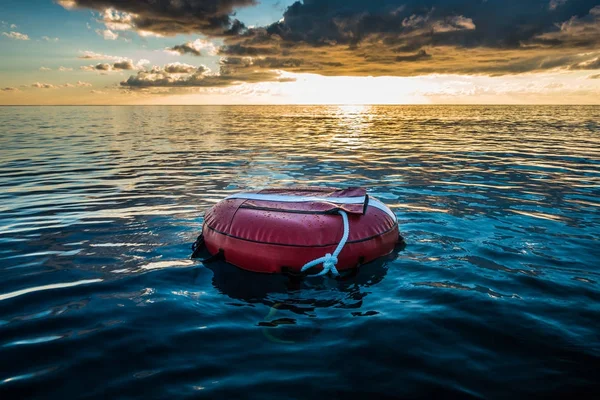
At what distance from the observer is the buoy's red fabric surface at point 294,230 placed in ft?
17.1

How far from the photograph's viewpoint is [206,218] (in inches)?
254

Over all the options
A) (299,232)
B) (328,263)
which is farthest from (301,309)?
(299,232)

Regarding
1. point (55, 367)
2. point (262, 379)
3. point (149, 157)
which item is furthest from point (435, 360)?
point (149, 157)

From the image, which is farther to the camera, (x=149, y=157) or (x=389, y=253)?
(x=149, y=157)

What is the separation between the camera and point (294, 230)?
5.27 m

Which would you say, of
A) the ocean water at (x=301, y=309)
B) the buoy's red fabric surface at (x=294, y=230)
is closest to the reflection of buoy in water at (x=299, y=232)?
the buoy's red fabric surface at (x=294, y=230)

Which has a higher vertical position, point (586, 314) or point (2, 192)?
point (586, 314)

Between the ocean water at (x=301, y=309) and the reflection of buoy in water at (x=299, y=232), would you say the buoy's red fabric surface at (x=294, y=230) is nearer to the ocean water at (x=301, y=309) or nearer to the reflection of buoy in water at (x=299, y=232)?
the reflection of buoy in water at (x=299, y=232)

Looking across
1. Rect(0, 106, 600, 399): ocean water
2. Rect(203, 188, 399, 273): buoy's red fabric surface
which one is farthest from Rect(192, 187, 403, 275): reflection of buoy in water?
Rect(0, 106, 600, 399): ocean water

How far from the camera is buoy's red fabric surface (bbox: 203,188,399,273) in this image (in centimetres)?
521

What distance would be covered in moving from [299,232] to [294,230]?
0.25 ft

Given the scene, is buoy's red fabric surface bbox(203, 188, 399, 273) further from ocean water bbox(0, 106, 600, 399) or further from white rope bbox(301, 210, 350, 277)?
ocean water bbox(0, 106, 600, 399)

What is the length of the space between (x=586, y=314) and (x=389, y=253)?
2534 millimetres

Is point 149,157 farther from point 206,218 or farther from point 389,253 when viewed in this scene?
point 389,253
